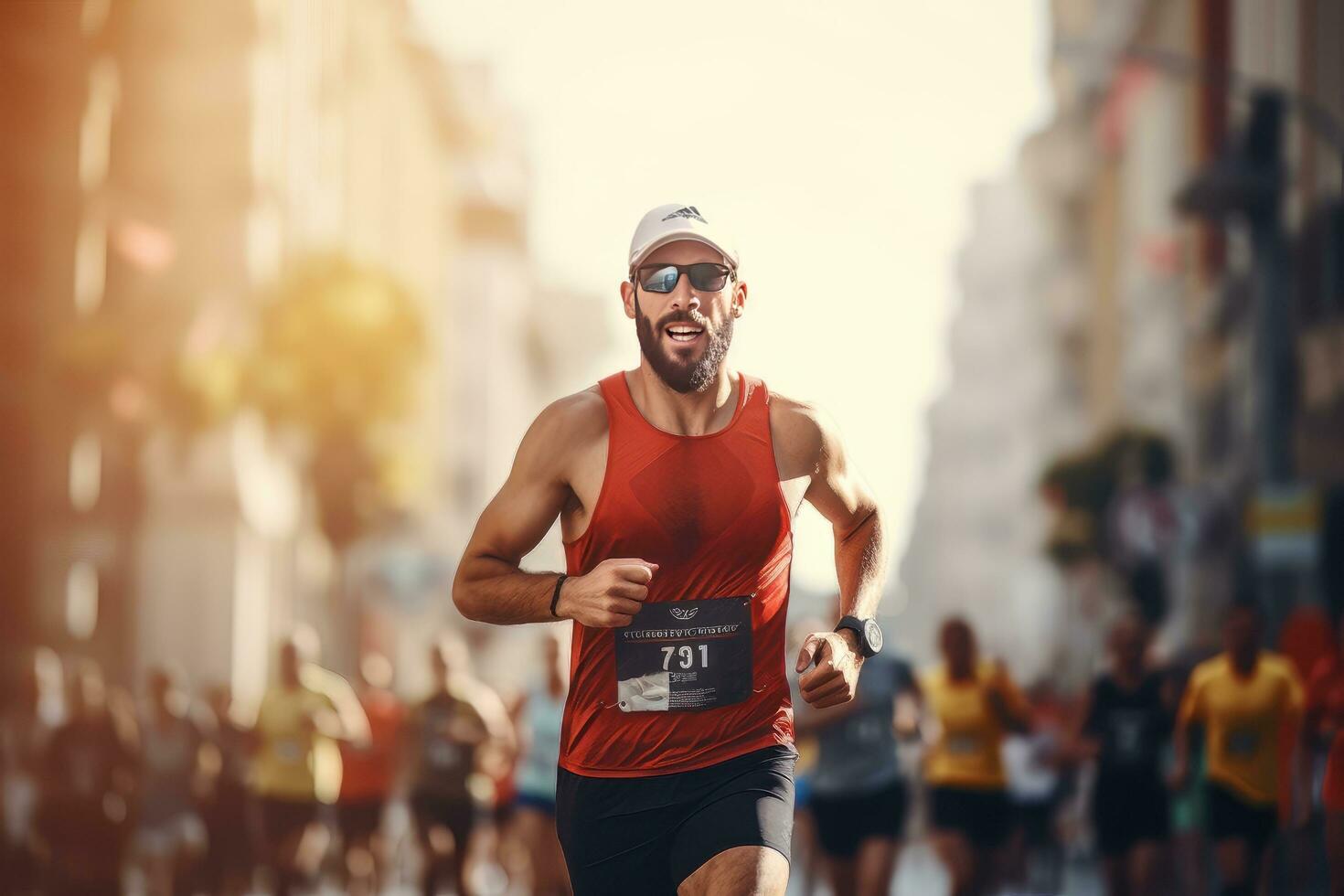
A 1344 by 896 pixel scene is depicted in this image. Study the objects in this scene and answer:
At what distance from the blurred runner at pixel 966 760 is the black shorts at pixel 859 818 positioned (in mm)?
504

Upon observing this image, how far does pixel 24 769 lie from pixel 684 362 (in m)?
13.4

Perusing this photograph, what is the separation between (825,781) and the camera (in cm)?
1171

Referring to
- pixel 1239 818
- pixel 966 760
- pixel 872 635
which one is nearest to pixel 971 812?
pixel 966 760

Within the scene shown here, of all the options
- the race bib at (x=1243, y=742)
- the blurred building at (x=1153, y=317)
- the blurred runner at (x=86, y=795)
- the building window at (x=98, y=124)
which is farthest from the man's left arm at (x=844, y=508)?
the building window at (x=98, y=124)

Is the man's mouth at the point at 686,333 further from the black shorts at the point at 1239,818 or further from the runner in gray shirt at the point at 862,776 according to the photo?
the black shorts at the point at 1239,818

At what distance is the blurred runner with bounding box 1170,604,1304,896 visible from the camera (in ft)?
36.3

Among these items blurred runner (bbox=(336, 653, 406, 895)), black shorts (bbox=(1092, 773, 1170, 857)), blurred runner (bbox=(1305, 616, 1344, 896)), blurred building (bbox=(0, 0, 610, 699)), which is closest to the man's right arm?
blurred runner (bbox=(1305, 616, 1344, 896))

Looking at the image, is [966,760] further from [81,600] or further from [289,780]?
[81,600]

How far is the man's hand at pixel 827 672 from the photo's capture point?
505 cm

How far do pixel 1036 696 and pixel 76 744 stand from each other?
1254 centimetres

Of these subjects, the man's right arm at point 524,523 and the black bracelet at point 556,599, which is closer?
the black bracelet at point 556,599

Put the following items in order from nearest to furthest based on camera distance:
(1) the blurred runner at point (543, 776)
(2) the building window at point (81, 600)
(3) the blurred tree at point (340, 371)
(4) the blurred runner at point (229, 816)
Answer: (1) the blurred runner at point (543, 776)
(4) the blurred runner at point (229, 816)
(2) the building window at point (81, 600)
(3) the blurred tree at point (340, 371)

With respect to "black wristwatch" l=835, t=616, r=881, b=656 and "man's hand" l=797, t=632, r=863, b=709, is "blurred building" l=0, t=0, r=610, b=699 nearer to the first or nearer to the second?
"black wristwatch" l=835, t=616, r=881, b=656

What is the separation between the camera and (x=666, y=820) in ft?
17.5
